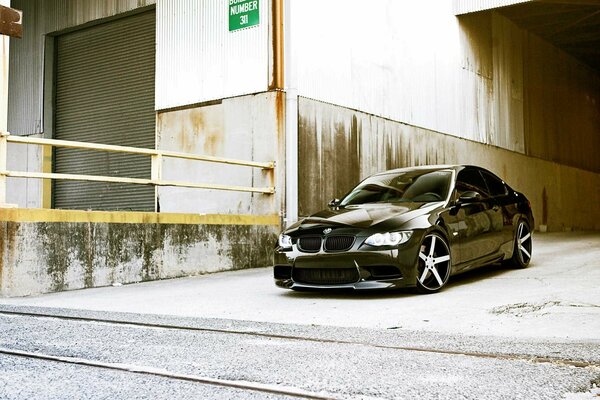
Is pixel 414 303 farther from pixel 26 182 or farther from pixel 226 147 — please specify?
pixel 26 182

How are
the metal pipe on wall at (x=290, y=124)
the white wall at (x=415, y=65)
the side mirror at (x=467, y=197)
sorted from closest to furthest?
the side mirror at (x=467, y=197), the metal pipe on wall at (x=290, y=124), the white wall at (x=415, y=65)

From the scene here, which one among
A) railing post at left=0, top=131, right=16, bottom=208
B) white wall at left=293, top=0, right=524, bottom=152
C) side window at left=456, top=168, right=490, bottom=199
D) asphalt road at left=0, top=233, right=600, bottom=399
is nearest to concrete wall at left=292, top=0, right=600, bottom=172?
white wall at left=293, top=0, right=524, bottom=152

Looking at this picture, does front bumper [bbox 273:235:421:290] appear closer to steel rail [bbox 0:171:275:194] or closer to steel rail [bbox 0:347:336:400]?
steel rail [bbox 0:171:275:194]

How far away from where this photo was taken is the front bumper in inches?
305

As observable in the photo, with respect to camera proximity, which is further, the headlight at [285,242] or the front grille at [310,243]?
the headlight at [285,242]

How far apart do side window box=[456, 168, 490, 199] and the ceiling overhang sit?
10711mm

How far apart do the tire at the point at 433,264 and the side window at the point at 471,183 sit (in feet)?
3.29

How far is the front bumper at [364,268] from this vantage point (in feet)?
25.4

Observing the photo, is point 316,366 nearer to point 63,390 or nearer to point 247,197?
point 63,390

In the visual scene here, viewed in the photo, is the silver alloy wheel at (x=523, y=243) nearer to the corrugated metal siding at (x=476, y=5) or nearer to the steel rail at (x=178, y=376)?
the steel rail at (x=178, y=376)

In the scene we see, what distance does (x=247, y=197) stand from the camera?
14156 mm

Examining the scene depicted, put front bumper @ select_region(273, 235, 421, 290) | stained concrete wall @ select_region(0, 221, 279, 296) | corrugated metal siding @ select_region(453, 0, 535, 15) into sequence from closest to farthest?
1. front bumper @ select_region(273, 235, 421, 290)
2. stained concrete wall @ select_region(0, 221, 279, 296)
3. corrugated metal siding @ select_region(453, 0, 535, 15)

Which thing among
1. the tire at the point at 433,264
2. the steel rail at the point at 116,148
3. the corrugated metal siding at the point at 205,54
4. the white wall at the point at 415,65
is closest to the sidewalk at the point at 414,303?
the tire at the point at 433,264

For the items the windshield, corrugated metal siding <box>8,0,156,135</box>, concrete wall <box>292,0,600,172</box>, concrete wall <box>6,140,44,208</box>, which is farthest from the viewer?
corrugated metal siding <box>8,0,156,135</box>
